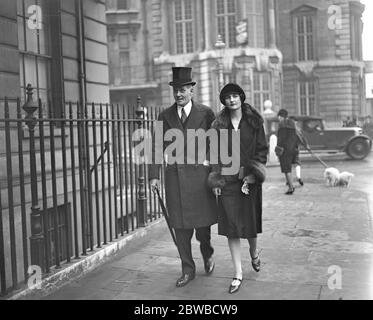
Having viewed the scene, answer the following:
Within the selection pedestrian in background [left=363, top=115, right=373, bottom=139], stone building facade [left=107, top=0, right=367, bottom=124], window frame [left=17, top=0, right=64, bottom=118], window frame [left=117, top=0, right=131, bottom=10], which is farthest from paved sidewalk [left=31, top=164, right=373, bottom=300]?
window frame [left=117, top=0, right=131, bottom=10]

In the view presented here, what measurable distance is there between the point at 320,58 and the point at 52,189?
102 feet

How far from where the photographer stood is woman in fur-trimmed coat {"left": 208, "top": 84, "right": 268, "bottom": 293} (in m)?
4.96

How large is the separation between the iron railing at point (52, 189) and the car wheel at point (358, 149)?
48.6 feet

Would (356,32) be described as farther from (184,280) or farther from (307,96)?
(184,280)

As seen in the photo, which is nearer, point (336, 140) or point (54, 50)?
point (54, 50)

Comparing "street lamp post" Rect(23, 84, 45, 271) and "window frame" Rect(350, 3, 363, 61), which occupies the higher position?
"window frame" Rect(350, 3, 363, 61)

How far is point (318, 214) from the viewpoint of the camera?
29.5ft

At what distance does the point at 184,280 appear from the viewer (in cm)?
508

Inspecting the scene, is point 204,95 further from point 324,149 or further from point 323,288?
point 323,288

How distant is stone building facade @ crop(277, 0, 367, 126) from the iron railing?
27.6m

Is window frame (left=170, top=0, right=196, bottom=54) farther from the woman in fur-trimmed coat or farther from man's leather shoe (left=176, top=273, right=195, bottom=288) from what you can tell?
man's leather shoe (left=176, top=273, right=195, bottom=288)

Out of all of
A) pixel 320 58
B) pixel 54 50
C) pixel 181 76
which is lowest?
pixel 181 76

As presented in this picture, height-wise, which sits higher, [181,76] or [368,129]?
[181,76]

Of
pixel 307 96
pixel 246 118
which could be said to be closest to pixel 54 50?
pixel 246 118
